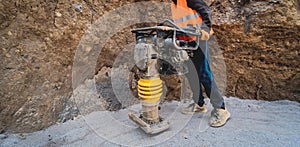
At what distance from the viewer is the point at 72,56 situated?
1.72 metres

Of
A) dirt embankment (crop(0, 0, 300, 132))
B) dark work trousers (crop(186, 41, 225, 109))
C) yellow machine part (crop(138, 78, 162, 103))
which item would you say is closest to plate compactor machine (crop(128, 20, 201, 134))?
yellow machine part (crop(138, 78, 162, 103))

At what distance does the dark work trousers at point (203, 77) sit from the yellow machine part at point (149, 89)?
574 millimetres

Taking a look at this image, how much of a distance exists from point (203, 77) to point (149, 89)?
66 cm

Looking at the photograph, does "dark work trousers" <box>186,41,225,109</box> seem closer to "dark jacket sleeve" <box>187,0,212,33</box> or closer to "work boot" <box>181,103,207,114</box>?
"work boot" <box>181,103,207,114</box>

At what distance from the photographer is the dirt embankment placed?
1.42m

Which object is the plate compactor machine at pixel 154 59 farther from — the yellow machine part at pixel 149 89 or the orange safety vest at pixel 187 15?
the orange safety vest at pixel 187 15

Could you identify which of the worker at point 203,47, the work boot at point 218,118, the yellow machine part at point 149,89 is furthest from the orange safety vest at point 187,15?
the work boot at point 218,118

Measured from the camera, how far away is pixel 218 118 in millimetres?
1643

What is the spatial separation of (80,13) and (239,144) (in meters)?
1.89

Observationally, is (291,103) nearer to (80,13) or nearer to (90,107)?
(90,107)

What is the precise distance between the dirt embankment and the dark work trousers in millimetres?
572

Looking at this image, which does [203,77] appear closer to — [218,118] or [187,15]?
[218,118]

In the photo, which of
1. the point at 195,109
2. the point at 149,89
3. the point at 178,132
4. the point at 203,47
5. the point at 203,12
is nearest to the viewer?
the point at 149,89

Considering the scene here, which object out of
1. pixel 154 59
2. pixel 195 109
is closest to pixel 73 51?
pixel 154 59
